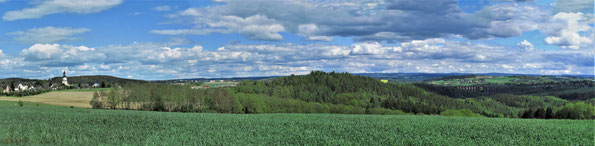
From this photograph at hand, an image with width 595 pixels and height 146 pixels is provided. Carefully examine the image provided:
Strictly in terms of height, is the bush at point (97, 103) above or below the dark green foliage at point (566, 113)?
above

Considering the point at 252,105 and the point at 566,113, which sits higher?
the point at 252,105

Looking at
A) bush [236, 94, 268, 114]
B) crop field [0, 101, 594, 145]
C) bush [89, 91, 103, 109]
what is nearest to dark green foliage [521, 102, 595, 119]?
bush [236, 94, 268, 114]

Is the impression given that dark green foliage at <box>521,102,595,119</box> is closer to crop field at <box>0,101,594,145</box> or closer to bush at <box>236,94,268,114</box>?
bush at <box>236,94,268,114</box>

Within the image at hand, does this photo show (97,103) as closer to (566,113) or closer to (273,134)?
(273,134)

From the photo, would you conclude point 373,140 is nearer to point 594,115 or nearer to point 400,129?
point 400,129

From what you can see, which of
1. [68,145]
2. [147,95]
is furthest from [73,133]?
[147,95]

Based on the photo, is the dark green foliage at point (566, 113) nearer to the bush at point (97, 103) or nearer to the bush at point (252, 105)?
the bush at point (252, 105)

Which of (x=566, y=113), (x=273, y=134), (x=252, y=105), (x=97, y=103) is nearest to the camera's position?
(x=273, y=134)

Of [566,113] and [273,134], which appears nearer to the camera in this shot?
[273,134]

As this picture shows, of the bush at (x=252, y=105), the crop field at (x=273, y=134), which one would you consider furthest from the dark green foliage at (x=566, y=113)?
the crop field at (x=273, y=134)

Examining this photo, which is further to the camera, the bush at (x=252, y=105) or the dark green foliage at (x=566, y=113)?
the bush at (x=252, y=105)

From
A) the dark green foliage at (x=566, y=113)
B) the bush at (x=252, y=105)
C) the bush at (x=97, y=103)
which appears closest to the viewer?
the bush at (x=97, y=103)

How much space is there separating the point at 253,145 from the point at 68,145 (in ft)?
39.7

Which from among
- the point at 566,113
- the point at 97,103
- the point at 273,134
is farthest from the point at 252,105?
the point at 566,113
